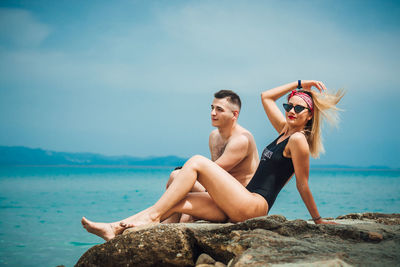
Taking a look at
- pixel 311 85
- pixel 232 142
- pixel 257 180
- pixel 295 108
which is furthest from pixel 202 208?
pixel 311 85

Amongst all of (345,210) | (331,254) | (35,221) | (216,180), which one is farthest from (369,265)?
(345,210)

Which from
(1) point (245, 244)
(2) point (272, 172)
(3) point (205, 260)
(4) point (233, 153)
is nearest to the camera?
(1) point (245, 244)

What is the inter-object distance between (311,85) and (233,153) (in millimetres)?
1215

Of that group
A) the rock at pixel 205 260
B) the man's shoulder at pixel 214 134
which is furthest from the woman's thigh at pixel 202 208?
the man's shoulder at pixel 214 134

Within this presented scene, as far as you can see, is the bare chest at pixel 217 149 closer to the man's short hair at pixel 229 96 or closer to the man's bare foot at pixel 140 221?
the man's short hair at pixel 229 96

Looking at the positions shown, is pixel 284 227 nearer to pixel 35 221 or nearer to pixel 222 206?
pixel 222 206

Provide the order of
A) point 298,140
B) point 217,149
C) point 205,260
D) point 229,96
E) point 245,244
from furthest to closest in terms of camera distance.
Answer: point 217,149 < point 229,96 < point 298,140 < point 205,260 < point 245,244

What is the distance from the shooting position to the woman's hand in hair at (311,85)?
446cm

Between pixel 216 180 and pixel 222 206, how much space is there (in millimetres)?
322

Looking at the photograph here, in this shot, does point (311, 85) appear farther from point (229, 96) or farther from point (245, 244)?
point (245, 244)

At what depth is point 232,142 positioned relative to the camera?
15.6ft

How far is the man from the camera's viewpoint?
475 cm

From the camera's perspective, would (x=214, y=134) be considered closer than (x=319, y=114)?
No

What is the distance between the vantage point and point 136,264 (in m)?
3.73
